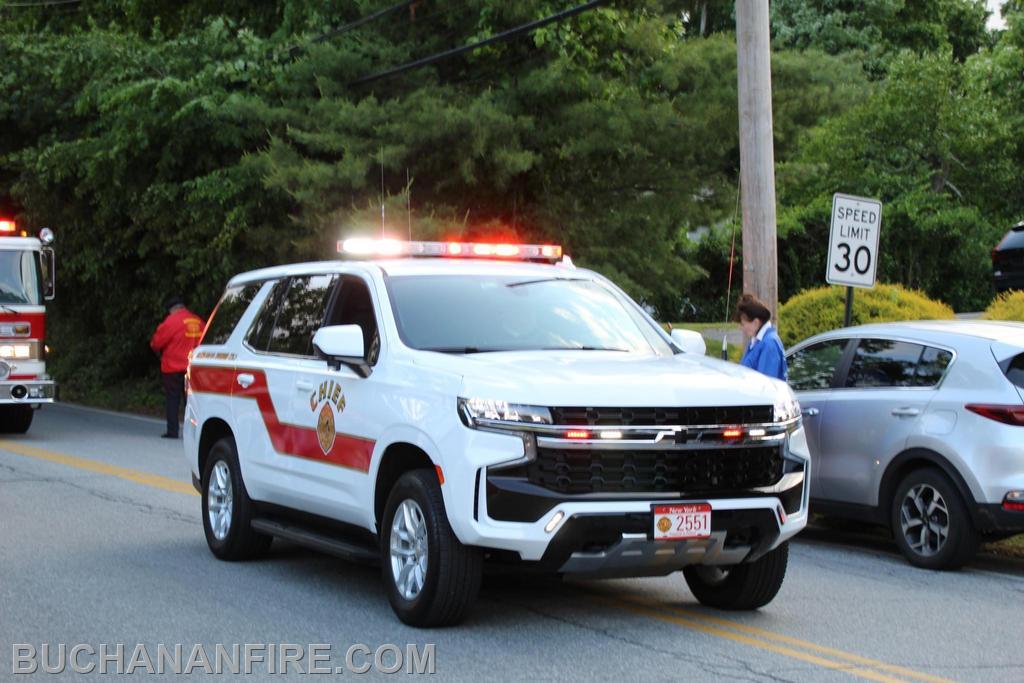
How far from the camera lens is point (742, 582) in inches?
312

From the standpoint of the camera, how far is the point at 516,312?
8.29 metres

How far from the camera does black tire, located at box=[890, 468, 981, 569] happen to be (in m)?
9.52

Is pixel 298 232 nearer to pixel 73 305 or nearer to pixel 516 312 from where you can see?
pixel 73 305

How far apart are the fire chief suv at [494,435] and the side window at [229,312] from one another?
450mm

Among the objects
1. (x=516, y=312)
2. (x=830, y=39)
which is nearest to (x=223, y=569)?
(x=516, y=312)

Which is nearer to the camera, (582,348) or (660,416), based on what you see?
(660,416)

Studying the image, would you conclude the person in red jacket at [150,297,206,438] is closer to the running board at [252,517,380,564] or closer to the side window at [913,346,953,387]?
the running board at [252,517,380,564]

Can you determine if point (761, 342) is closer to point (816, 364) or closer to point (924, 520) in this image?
point (816, 364)

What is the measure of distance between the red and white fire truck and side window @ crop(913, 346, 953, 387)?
12494 millimetres

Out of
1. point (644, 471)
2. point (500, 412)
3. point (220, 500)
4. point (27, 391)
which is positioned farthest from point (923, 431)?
point (27, 391)

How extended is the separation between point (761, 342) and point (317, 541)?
4244mm

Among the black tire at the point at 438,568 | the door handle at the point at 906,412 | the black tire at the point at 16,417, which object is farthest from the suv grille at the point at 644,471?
the black tire at the point at 16,417

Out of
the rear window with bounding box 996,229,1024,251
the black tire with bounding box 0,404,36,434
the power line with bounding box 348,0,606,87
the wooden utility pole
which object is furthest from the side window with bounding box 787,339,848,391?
the black tire with bounding box 0,404,36,434

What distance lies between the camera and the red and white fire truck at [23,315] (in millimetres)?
18922
